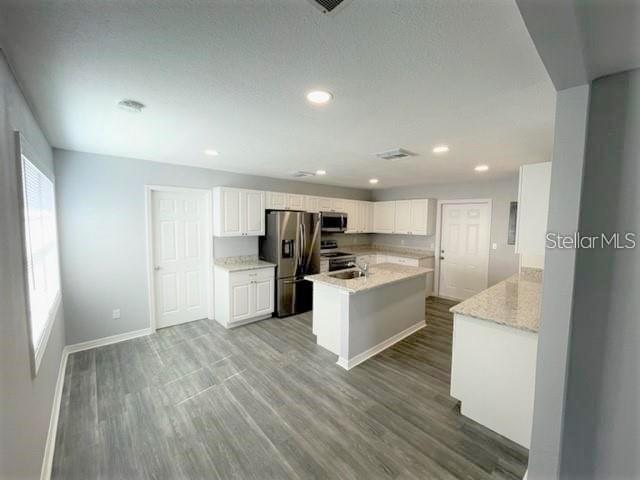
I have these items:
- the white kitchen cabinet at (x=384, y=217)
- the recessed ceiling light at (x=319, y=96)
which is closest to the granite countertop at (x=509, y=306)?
the recessed ceiling light at (x=319, y=96)

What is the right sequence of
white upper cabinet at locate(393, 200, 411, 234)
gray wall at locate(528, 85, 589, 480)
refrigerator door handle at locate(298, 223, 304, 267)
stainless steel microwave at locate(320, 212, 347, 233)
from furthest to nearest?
white upper cabinet at locate(393, 200, 411, 234)
stainless steel microwave at locate(320, 212, 347, 233)
refrigerator door handle at locate(298, 223, 304, 267)
gray wall at locate(528, 85, 589, 480)

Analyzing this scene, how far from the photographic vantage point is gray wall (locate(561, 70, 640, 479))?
1.20m

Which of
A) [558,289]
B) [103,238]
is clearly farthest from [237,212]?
[558,289]

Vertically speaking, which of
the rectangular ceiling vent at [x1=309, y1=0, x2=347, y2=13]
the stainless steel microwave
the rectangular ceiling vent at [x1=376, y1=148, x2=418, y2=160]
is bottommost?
the stainless steel microwave

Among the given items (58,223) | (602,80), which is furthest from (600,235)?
(58,223)

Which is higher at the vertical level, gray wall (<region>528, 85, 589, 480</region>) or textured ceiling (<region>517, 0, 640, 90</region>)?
textured ceiling (<region>517, 0, 640, 90</region>)

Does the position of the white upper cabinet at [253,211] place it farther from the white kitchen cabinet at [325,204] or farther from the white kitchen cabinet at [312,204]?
the white kitchen cabinet at [325,204]

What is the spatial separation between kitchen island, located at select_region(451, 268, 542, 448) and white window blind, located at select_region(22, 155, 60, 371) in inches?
119

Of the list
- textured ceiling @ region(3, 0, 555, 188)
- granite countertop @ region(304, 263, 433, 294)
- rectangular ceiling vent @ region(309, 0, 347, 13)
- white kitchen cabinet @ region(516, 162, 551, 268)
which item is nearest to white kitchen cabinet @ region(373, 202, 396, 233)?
granite countertop @ region(304, 263, 433, 294)

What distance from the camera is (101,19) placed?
1.05 metres

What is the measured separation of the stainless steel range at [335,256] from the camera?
537cm

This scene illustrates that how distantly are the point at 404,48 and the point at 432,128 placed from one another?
119 cm

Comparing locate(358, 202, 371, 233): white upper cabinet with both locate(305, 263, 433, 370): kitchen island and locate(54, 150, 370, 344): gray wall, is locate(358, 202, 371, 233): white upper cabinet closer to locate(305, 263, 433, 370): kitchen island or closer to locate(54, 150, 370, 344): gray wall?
locate(305, 263, 433, 370): kitchen island

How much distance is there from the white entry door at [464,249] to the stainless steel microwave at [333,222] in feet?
6.90
